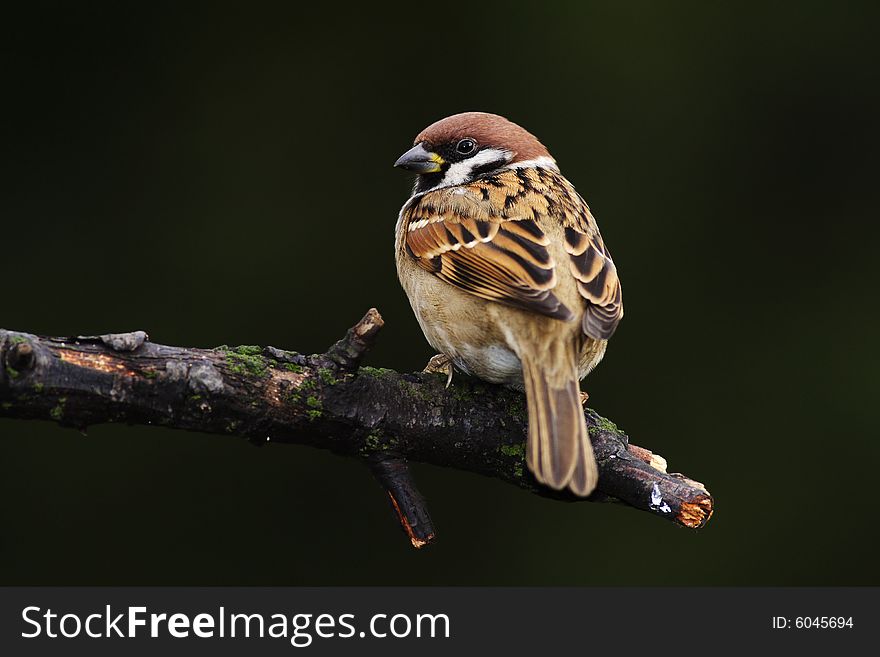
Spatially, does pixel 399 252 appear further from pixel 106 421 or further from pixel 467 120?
pixel 106 421

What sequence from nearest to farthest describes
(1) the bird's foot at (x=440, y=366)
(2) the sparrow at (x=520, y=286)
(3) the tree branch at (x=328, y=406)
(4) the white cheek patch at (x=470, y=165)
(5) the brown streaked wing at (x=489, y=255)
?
(3) the tree branch at (x=328, y=406), (2) the sparrow at (x=520, y=286), (5) the brown streaked wing at (x=489, y=255), (1) the bird's foot at (x=440, y=366), (4) the white cheek patch at (x=470, y=165)

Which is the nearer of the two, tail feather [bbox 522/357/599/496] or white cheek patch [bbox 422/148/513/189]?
tail feather [bbox 522/357/599/496]

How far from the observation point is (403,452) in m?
3.25

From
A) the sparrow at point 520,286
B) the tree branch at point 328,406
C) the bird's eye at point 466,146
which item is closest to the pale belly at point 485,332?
the sparrow at point 520,286

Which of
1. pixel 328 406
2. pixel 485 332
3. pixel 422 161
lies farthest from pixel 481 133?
pixel 328 406

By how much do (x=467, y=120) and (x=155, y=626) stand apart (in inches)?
97.6

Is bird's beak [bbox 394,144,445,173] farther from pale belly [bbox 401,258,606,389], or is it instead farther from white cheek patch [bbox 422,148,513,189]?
pale belly [bbox 401,258,606,389]

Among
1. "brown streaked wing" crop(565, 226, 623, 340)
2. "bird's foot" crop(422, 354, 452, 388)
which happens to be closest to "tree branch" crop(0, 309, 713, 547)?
"bird's foot" crop(422, 354, 452, 388)

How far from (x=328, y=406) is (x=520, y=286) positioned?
30.6 inches

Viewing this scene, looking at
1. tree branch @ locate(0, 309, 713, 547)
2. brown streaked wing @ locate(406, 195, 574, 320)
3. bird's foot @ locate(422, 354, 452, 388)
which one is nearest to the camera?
tree branch @ locate(0, 309, 713, 547)

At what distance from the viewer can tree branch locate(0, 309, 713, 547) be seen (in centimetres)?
282

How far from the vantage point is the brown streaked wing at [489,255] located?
10.8ft

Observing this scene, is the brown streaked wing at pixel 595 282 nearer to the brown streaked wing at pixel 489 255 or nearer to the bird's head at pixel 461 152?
the brown streaked wing at pixel 489 255

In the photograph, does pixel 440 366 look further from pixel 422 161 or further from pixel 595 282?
pixel 422 161
